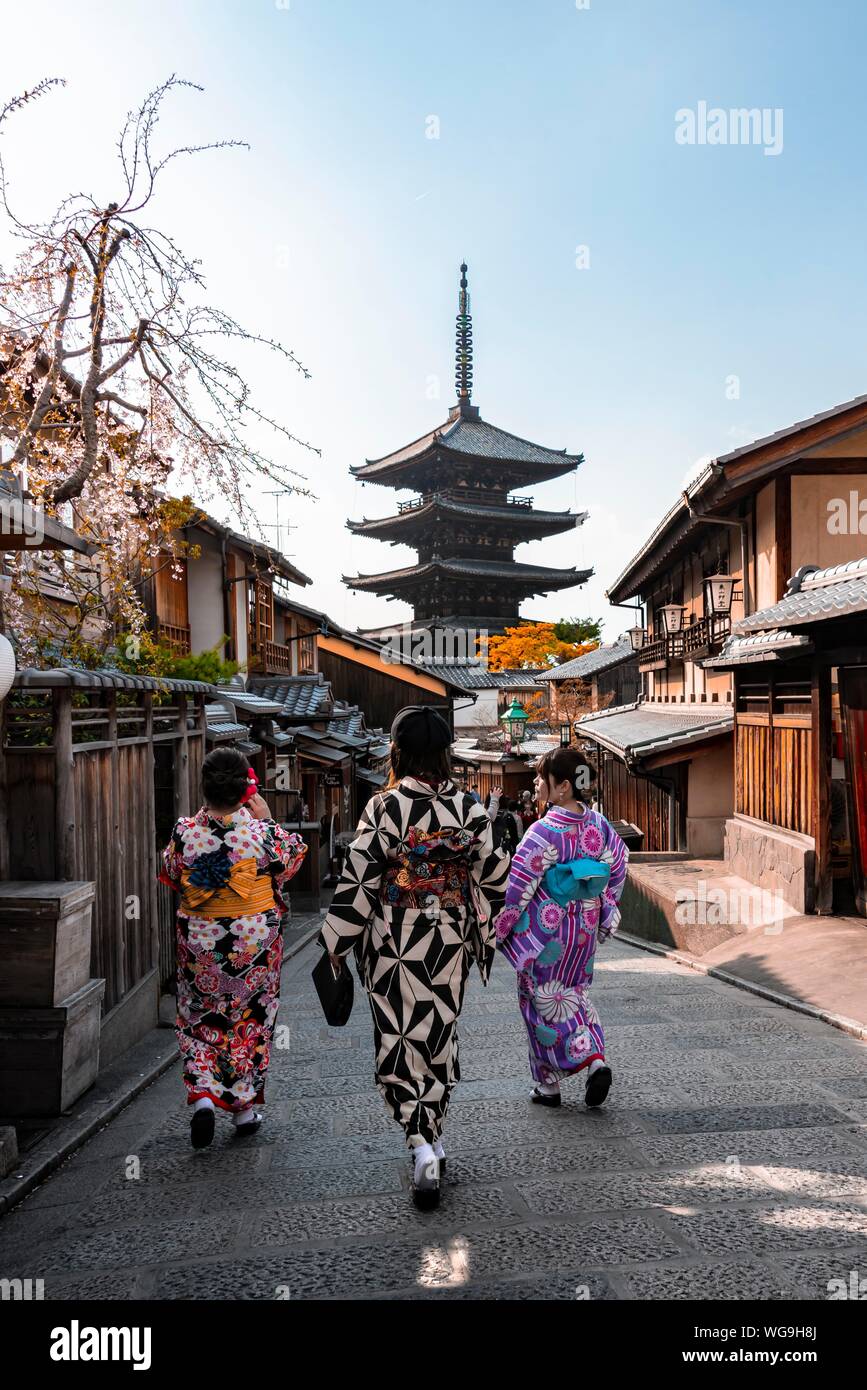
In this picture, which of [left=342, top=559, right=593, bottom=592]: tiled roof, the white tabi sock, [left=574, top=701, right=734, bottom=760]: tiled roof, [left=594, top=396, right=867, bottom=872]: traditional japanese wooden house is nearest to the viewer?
the white tabi sock

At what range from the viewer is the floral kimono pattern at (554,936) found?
4023 millimetres

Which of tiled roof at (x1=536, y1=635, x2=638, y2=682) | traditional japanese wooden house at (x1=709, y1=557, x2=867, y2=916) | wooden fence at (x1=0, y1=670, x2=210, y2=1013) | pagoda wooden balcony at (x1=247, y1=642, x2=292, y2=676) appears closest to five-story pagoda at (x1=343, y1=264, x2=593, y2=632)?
tiled roof at (x1=536, y1=635, x2=638, y2=682)

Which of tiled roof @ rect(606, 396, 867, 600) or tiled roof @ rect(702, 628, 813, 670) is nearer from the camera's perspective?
tiled roof @ rect(702, 628, 813, 670)

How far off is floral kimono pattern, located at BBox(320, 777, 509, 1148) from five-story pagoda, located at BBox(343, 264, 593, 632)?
127 feet

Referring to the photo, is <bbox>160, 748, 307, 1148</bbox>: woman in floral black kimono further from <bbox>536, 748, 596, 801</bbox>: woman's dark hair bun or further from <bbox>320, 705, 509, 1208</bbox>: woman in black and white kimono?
<bbox>536, 748, 596, 801</bbox>: woman's dark hair bun

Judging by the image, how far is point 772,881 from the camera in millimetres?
9453

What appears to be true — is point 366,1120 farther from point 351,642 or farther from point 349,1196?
A: point 351,642

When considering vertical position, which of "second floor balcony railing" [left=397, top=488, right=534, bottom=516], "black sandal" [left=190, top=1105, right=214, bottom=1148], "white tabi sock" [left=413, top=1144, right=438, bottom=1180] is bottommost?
"black sandal" [left=190, top=1105, right=214, bottom=1148]

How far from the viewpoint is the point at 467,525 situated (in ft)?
143

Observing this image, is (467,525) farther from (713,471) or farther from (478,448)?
(713,471)

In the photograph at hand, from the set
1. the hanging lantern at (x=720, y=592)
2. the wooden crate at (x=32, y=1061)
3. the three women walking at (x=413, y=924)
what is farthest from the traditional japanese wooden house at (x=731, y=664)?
the wooden crate at (x=32, y=1061)

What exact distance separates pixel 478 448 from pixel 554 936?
136 ft

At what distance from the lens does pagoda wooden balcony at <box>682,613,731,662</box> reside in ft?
43.6
